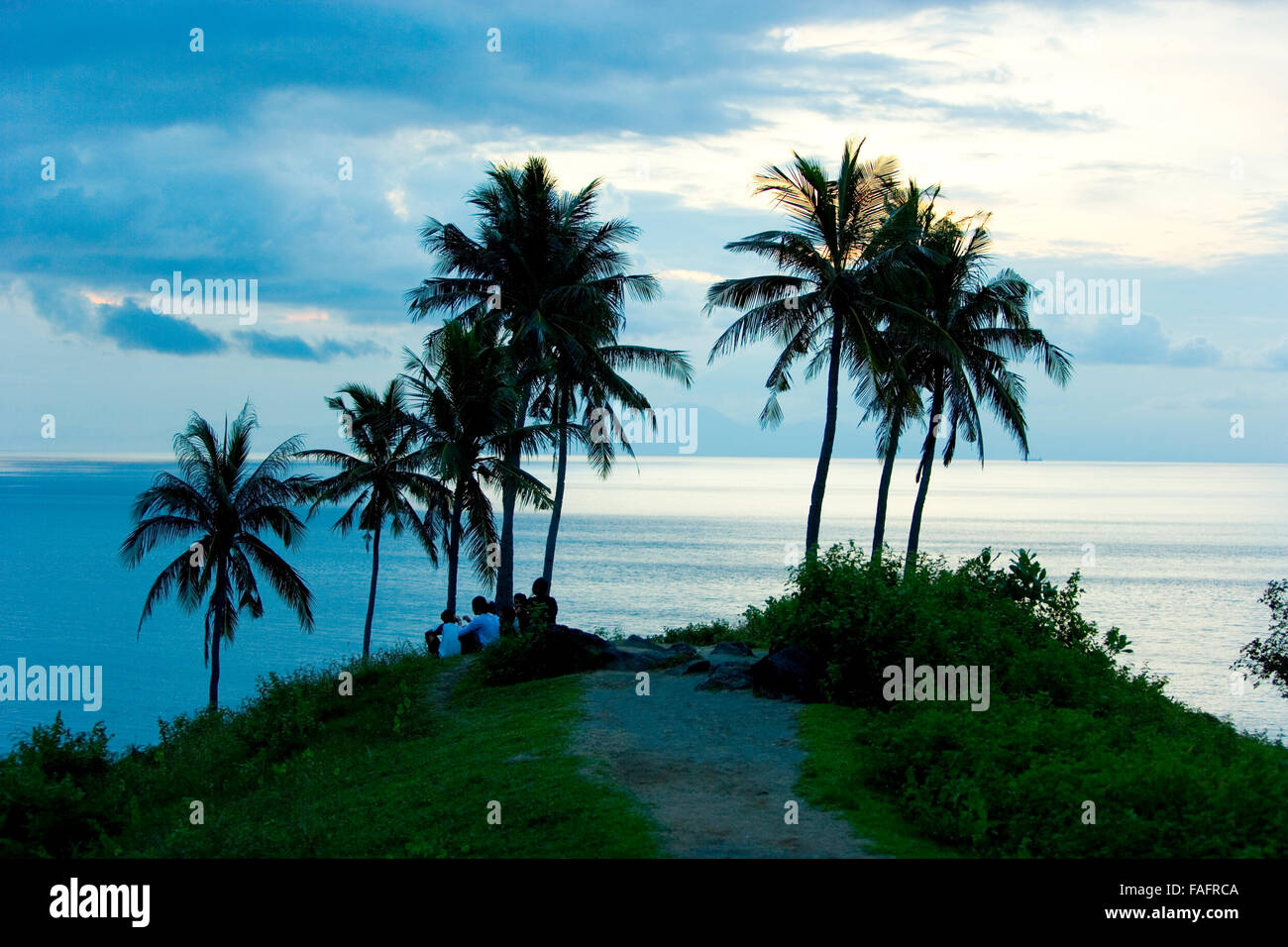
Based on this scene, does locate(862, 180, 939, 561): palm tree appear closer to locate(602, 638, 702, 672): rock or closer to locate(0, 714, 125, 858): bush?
locate(602, 638, 702, 672): rock

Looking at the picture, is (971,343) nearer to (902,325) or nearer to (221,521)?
(902,325)

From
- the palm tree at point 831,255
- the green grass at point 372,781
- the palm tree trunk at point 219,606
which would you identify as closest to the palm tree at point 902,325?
the palm tree at point 831,255

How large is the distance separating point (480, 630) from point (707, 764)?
37.5 ft

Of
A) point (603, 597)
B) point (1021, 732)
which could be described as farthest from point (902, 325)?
point (603, 597)

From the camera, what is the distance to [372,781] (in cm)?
1374

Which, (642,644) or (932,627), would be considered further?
(642,644)

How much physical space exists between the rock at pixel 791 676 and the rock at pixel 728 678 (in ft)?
1.24

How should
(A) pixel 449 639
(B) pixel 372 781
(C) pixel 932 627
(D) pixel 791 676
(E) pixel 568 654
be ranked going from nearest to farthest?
(B) pixel 372 781 < (C) pixel 932 627 < (D) pixel 791 676 < (E) pixel 568 654 < (A) pixel 449 639

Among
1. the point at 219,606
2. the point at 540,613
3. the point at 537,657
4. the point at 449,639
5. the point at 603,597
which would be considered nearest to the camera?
the point at 537,657

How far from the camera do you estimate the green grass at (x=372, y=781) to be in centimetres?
1030

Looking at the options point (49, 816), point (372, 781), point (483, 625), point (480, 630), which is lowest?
point (49, 816)

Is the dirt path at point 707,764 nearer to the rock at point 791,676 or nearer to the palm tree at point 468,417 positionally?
the rock at point 791,676

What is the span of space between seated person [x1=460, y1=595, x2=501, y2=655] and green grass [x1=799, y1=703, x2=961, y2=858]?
970 cm

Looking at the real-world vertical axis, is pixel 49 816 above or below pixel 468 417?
below
